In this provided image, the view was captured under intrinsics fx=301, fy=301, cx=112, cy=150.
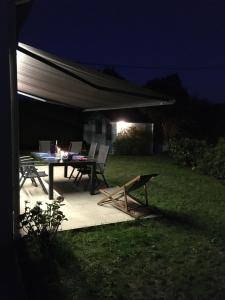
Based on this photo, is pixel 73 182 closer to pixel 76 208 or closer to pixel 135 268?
pixel 76 208

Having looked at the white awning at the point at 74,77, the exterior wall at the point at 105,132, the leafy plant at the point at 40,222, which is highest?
the white awning at the point at 74,77

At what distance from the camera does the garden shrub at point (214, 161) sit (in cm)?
954

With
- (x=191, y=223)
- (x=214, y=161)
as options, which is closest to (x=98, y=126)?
(x=214, y=161)

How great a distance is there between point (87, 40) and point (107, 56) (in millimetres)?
7174

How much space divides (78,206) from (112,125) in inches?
432

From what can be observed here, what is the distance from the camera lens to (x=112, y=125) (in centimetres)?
1666

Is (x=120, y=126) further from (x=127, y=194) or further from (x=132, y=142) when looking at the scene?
(x=127, y=194)

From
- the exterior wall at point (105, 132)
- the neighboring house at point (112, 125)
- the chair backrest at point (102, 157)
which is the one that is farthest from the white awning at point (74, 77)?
the exterior wall at point (105, 132)

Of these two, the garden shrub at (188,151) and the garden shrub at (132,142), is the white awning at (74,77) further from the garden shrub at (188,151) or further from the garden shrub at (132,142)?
the garden shrub at (132,142)

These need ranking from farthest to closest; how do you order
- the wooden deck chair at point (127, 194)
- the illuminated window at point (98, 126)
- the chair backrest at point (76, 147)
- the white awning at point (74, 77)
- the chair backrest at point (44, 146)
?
the illuminated window at point (98, 126), the chair backrest at point (76, 147), the chair backrest at point (44, 146), the wooden deck chair at point (127, 194), the white awning at point (74, 77)

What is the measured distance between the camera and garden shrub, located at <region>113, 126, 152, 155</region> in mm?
15945

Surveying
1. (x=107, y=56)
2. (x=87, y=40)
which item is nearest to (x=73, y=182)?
(x=87, y=40)

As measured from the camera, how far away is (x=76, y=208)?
19.1 ft

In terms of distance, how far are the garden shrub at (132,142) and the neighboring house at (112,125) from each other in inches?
9.8
